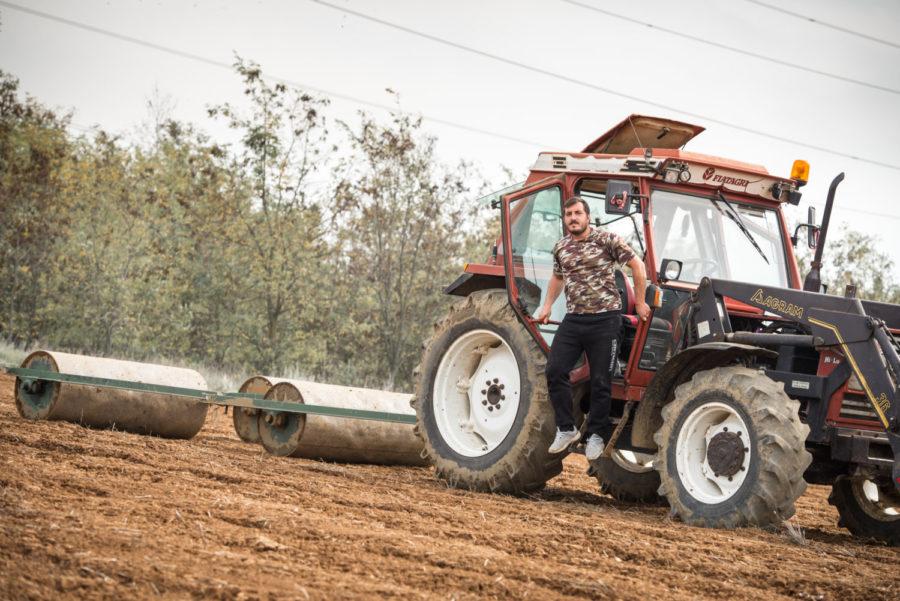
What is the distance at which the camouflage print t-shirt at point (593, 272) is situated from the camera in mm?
6906

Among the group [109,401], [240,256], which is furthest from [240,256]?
[109,401]

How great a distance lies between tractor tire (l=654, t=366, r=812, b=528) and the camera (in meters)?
5.75

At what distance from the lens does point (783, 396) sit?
5.91 metres

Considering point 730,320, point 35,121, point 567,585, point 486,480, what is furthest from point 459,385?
point 35,121

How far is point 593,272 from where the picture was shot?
274 inches

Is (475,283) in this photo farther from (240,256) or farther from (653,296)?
(240,256)

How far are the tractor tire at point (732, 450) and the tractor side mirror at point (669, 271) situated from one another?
863 mm

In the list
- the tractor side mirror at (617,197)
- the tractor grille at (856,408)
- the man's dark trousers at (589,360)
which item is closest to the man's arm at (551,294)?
the man's dark trousers at (589,360)

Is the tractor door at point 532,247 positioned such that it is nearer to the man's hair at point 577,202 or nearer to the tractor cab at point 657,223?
the tractor cab at point 657,223

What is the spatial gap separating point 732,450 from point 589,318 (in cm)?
135

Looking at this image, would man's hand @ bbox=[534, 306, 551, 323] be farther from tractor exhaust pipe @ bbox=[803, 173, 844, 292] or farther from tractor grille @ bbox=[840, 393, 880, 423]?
tractor grille @ bbox=[840, 393, 880, 423]

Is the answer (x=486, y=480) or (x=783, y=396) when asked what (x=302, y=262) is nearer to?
(x=486, y=480)

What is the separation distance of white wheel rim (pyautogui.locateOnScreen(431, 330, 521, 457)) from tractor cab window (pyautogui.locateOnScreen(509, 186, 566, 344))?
41cm

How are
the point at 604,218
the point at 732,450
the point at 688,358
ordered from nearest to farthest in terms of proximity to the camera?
the point at 732,450 → the point at 688,358 → the point at 604,218
